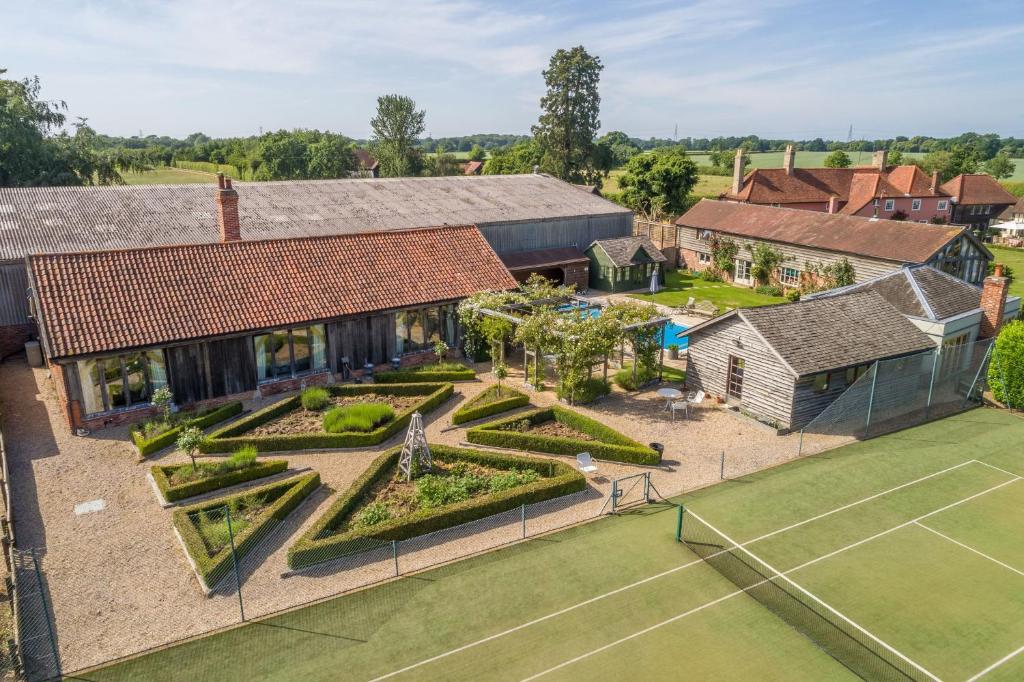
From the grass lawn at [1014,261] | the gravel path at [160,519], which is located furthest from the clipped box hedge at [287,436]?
the grass lawn at [1014,261]

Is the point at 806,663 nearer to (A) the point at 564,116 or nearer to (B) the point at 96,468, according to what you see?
(B) the point at 96,468

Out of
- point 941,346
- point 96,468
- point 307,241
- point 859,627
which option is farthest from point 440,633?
point 941,346

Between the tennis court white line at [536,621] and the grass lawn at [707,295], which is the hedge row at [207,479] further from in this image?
the grass lawn at [707,295]

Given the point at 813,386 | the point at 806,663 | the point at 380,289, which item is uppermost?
the point at 380,289

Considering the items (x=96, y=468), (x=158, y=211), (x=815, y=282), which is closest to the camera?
(x=96, y=468)

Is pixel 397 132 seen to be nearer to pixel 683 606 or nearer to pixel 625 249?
pixel 625 249

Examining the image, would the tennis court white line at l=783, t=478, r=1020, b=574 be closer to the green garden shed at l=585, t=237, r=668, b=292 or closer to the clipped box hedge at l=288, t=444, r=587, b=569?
the clipped box hedge at l=288, t=444, r=587, b=569
